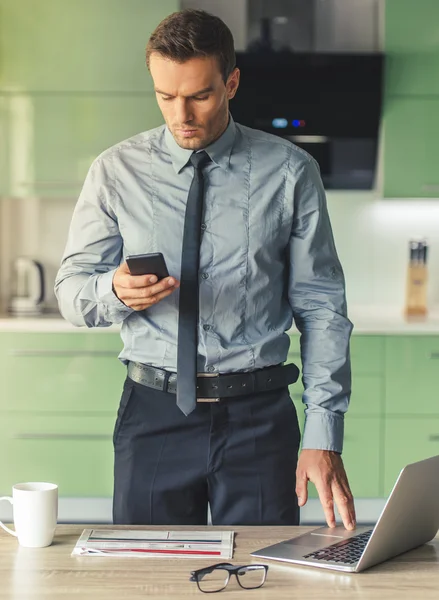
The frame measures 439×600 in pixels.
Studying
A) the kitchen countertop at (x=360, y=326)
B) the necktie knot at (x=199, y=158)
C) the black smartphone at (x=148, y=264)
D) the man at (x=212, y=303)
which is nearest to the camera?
the black smartphone at (x=148, y=264)

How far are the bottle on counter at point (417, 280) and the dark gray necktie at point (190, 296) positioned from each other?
2.50m

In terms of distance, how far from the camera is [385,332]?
3.95m

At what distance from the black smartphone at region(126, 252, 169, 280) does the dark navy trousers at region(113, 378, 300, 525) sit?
0.37 metres

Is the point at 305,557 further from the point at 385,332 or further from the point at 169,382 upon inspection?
the point at 385,332

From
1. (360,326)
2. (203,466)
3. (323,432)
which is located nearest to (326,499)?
(323,432)

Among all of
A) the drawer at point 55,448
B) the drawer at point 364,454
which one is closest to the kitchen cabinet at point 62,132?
the drawer at point 55,448

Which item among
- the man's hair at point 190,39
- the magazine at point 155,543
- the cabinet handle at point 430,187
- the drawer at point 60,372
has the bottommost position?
the drawer at point 60,372

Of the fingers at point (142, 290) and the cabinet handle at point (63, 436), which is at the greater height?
the fingers at point (142, 290)

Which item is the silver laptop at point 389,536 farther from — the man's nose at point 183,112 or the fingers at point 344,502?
the man's nose at point 183,112

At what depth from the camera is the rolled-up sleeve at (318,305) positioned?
1.97 metres

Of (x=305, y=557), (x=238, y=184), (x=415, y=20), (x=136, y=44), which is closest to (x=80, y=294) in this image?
(x=238, y=184)

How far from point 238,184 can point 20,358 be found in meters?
2.19

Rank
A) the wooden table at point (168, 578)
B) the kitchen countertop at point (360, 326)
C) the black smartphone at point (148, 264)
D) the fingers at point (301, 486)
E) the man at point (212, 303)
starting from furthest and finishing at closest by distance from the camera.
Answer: the kitchen countertop at point (360, 326), the man at point (212, 303), the fingers at point (301, 486), the black smartphone at point (148, 264), the wooden table at point (168, 578)

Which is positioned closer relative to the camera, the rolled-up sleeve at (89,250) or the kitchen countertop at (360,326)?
the rolled-up sleeve at (89,250)
